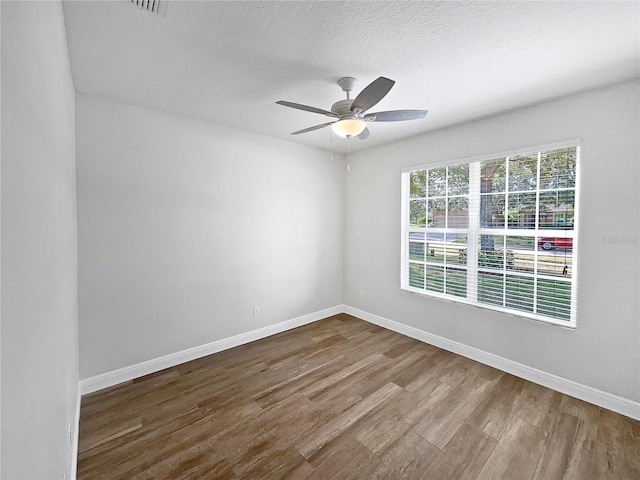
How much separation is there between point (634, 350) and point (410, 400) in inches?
69.7

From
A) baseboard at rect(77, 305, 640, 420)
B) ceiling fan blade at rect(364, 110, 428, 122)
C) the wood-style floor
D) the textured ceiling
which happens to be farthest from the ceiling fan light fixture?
baseboard at rect(77, 305, 640, 420)

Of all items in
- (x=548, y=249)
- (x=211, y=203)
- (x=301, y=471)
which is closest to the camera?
(x=301, y=471)

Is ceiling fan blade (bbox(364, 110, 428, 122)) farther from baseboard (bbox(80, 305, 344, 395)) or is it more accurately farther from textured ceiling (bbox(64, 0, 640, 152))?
baseboard (bbox(80, 305, 344, 395))

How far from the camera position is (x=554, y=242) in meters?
2.48

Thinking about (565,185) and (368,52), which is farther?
(565,185)

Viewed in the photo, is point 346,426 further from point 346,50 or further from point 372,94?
point 346,50

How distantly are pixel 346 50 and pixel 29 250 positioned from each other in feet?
6.15

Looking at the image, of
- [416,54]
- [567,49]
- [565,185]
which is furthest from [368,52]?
[565,185]

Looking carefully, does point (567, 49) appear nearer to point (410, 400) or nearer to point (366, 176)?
point (366, 176)

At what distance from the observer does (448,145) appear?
314 centimetres

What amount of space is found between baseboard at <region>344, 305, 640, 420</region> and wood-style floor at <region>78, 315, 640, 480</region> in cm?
8

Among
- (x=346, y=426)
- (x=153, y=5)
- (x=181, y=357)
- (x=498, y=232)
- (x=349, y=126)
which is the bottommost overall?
(x=346, y=426)

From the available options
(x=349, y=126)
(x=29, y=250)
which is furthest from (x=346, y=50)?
(x=29, y=250)

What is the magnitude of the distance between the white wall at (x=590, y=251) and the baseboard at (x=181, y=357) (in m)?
1.91
